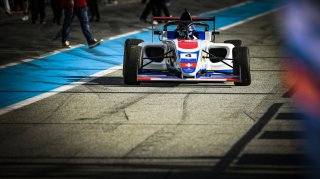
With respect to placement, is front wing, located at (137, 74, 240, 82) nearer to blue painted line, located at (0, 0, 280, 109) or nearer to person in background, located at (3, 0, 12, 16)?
blue painted line, located at (0, 0, 280, 109)

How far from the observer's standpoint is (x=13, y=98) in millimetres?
13367

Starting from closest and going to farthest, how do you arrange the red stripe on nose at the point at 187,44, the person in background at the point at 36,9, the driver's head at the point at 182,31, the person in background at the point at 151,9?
the red stripe on nose at the point at 187,44 < the driver's head at the point at 182,31 < the person in background at the point at 36,9 < the person in background at the point at 151,9

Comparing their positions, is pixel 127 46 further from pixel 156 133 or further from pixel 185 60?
pixel 156 133

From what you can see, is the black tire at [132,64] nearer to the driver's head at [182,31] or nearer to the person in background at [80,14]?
the driver's head at [182,31]

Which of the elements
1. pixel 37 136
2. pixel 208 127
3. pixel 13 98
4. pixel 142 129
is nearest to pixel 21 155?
pixel 37 136

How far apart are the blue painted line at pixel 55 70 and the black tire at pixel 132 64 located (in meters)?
1.28

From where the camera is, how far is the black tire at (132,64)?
14.0 meters

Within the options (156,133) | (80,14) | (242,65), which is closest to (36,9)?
(80,14)

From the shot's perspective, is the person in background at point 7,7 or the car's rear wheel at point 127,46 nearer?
the car's rear wheel at point 127,46

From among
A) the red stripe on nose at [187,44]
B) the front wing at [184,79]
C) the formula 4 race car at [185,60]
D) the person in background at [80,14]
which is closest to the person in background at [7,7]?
the person in background at [80,14]

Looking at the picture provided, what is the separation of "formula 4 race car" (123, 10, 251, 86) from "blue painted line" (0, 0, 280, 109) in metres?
1.43

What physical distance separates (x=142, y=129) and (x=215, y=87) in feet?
12.6

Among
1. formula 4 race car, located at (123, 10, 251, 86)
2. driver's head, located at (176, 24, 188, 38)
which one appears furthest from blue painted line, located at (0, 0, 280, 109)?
driver's head, located at (176, 24, 188, 38)

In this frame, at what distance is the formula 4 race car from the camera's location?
1388 cm
